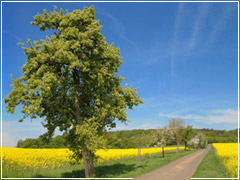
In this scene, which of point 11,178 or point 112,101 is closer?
point 11,178

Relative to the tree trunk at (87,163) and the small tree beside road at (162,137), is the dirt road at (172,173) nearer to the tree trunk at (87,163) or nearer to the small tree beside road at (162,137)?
the tree trunk at (87,163)

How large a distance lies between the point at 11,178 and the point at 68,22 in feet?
45.0

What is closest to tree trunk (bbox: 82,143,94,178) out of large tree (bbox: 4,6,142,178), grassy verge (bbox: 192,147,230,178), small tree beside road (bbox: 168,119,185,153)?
large tree (bbox: 4,6,142,178)

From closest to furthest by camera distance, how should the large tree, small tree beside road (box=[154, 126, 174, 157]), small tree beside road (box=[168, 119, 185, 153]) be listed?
the large tree
small tree beside road (box=[154, 126, 174, 157])
small tree beside road (box=[168, 119, 185, 153])

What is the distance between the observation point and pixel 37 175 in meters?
17.2

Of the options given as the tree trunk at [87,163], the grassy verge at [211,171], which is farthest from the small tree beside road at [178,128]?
the tree trunk at [87,163]

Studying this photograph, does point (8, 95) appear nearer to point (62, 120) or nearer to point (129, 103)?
point (62, 120)

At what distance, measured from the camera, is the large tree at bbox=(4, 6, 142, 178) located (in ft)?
50.1

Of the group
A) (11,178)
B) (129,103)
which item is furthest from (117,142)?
(11,178)

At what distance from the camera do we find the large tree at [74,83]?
1527 cm

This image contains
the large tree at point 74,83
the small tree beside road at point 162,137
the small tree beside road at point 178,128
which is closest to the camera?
the large tree at point 74,83

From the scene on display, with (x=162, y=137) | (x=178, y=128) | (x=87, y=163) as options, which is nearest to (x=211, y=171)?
(x=87, y=163)

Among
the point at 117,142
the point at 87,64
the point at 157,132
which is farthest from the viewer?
the point at 117,142

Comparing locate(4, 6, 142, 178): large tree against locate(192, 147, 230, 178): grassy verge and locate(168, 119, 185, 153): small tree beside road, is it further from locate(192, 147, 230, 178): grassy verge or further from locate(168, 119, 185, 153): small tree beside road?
locate(168, 119, 185, 153): small tree beside road
